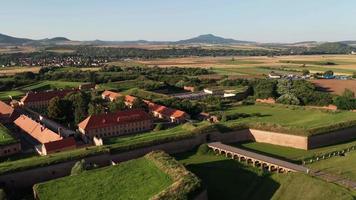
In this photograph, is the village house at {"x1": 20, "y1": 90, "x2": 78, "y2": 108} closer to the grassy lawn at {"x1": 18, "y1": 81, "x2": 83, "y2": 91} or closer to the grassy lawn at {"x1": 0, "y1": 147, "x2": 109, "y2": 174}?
the grassy lawn at {"x1": 18, "y1": 81, "x2": 83, "y2": 91}

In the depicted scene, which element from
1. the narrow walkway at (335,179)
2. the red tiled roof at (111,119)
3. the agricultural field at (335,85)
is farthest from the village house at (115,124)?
the agricultural field at (335,85)

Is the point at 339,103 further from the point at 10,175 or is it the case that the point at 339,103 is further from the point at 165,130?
the point at 10,175

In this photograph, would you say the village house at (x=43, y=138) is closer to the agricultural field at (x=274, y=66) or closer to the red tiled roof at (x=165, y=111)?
the red tiled roof at (x=165, y=111)

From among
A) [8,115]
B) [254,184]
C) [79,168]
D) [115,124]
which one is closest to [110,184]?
[79,168]

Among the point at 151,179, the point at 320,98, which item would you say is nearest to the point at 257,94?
the point at 320,98

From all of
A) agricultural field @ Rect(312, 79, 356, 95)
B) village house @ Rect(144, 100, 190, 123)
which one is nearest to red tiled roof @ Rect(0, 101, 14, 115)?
village house @ Rect(144, 100, 190, 123)
